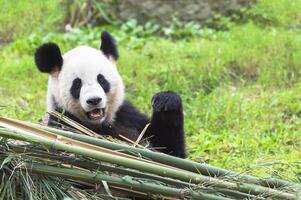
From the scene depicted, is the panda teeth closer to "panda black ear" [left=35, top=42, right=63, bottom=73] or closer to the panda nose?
the panda nose

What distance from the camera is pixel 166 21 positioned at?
9.91 m

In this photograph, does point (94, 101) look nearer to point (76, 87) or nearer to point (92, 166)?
point (76, 87)

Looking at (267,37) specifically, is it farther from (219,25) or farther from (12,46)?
(12,46)

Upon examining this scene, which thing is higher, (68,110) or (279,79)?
(68,110)

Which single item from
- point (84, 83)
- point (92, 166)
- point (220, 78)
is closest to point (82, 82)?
point (84, 83)

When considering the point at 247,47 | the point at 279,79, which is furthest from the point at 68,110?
the point at 247,47

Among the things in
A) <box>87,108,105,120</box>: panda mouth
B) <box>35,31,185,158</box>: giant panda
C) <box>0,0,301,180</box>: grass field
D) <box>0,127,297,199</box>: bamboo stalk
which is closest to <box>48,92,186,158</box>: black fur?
<box>35,31,185,158</box>: giant panda

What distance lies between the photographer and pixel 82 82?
5.09 m

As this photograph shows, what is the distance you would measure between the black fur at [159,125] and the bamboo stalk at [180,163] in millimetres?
1039

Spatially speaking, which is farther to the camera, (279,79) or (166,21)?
(166,21)

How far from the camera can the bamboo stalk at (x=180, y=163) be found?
384 cm

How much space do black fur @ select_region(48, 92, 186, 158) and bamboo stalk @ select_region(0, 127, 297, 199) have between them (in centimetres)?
115

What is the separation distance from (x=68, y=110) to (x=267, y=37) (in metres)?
4.31

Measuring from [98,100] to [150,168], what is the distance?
130cm
